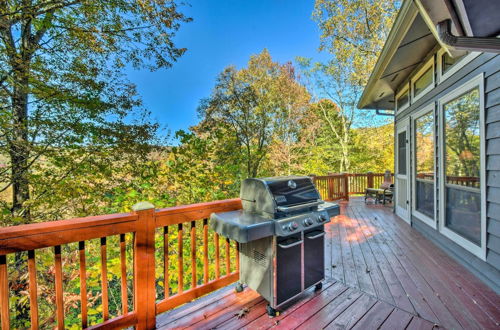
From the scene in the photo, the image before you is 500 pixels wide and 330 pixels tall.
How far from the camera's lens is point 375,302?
195 centimetres

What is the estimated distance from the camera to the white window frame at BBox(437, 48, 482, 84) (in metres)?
2.49

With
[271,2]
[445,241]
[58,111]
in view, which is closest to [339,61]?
[271,2]

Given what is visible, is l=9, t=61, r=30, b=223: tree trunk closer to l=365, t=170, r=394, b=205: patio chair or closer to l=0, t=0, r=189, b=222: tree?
l=0, t=0, r=189, b=222: tree

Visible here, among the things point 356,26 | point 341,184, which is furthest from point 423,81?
point 356,26

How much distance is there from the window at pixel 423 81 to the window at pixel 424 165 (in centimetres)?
36

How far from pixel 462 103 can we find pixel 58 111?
5.97 metres

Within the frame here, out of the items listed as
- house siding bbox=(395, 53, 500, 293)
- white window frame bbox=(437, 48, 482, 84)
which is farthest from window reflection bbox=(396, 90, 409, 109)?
house siding bbox=(395, 53, 500, 293)

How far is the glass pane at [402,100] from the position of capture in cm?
472

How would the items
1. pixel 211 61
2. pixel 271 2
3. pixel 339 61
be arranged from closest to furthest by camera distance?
→ 1. pixel 271 2
2. pixel 211 61
3. pixel 339 61

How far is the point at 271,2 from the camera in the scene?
7594mm

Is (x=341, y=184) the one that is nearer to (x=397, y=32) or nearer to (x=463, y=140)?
(x=463, y=140)

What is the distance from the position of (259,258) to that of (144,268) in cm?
93

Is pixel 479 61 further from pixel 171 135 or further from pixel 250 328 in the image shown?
pixel 171 135

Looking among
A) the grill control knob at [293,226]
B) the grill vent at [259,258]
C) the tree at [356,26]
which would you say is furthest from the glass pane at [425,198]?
the tree at [356,26]
